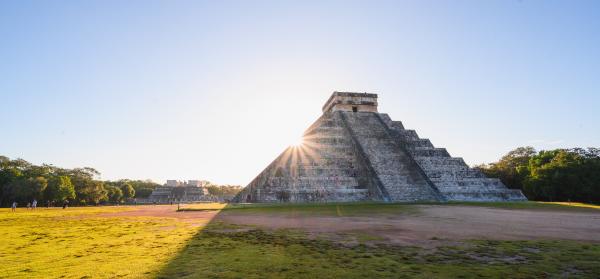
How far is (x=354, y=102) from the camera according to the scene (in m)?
35.8

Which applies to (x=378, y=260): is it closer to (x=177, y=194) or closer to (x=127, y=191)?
(x=127, y=191)

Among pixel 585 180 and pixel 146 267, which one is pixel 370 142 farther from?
pixel 146 267

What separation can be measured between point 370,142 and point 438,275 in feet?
80.1

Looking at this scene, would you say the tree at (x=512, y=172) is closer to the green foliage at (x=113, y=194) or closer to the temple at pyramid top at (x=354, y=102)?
the temple at pyramid top at (x=354, y=102)

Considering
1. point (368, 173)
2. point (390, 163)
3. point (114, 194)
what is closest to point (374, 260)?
point (368, 173)

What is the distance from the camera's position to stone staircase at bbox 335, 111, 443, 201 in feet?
74.7

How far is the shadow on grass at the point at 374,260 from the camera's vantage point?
466cm

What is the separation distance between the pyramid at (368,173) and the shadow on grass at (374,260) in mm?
14974

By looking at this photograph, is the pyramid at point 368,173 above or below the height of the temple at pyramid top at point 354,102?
below

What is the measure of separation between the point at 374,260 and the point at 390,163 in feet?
68.9

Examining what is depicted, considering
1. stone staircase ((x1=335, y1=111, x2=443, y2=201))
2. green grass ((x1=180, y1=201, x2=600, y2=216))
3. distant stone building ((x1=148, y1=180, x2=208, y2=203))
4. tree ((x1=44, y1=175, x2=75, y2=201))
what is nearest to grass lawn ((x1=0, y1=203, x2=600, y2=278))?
green grass ((x1=180, y1=201, x2=600, y2=216))

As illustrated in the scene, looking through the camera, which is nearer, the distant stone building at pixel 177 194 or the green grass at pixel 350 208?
the green grass at pixel 350 208

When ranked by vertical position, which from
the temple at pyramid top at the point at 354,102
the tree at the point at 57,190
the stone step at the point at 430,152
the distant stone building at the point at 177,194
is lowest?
the distant stone building at the point at 177,194

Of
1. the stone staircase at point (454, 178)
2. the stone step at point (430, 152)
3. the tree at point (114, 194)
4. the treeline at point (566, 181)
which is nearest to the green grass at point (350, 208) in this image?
the stone staircase at point (454, 178)
